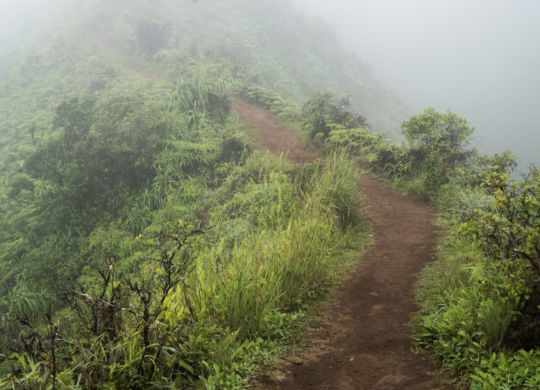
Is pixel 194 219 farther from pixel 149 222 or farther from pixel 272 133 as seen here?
pixel 272 133

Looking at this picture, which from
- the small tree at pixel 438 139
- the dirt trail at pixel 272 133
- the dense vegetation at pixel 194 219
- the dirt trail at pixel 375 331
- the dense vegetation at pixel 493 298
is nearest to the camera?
the dense vegetation at pixel 493 298

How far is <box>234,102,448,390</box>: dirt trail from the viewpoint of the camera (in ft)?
10.2

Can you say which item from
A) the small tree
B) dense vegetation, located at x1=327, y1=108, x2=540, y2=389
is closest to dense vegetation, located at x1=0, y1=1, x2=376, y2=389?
dense vegetation, located at x1=327, y1=108, x2=540, y2=389

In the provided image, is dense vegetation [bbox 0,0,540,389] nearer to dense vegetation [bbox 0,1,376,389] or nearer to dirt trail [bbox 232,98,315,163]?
dense vegetation [bbox 0,1,376,389]

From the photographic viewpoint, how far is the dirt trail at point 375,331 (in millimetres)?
3113

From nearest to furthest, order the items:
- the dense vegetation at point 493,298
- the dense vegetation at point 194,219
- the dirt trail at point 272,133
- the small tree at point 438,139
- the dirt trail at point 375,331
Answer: the dense vegetation at point 493,298, the dense vegetation at point 194,219, the dirt trail at point 375,331, the small tree at point 438,139, the dirt trail at point 272,133

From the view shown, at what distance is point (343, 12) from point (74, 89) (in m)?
61.8

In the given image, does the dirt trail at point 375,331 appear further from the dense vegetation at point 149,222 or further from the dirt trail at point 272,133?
the dirt trail at point 272,133

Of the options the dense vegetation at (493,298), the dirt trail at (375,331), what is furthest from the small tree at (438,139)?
the dense vegetation at (493,298)

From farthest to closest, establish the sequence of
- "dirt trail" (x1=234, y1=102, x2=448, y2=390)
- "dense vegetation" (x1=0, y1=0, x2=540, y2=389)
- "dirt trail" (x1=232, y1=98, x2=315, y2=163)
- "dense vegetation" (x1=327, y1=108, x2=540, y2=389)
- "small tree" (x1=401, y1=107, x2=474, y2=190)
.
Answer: "dirt trail" (x1=232, y1=98, x2=315, y2=163), "small tree" (x1=401, y1=107, x2=474, y2=190), "dirt trail" (x1=234, y1=102, x2=448, y2=390), "dense vegetation" (x1=0, y1=0, x2=540, y2=389), "dense vegetation" (x1=327, y1=108, x2=540, y2=389)

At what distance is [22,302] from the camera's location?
782cm

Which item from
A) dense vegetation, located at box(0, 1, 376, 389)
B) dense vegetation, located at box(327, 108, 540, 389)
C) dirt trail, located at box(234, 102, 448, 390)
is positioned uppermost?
dense vegetation, located at box(327, 108, 540, 389)

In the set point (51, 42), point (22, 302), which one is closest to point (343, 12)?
point (51, 42)

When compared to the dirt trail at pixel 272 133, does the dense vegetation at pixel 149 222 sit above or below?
below
